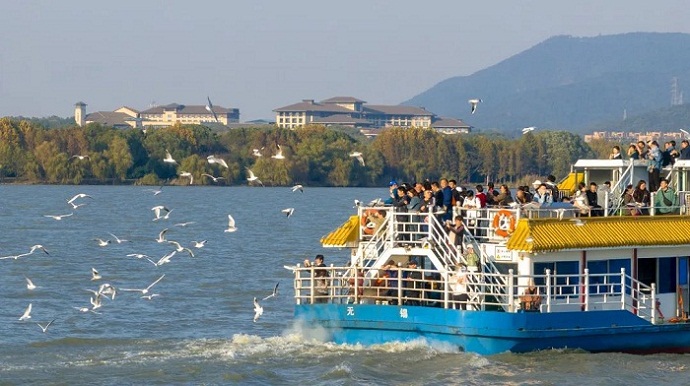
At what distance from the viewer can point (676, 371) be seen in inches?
1080

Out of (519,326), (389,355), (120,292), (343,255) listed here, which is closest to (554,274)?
(519,326)

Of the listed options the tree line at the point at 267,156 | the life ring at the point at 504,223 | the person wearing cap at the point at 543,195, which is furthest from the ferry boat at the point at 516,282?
the tree line at the point at 267,156

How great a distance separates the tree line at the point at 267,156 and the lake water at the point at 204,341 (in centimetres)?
8458

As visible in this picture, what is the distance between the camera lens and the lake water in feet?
86.4

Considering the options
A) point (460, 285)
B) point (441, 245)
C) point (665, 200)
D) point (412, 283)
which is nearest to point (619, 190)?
point (665, 200)

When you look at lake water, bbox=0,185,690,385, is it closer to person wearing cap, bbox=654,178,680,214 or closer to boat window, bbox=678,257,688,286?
boat window, bbox=678,257,688,286

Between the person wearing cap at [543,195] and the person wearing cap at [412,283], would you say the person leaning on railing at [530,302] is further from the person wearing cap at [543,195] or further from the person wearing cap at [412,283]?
the person wearing cap at [543,195]

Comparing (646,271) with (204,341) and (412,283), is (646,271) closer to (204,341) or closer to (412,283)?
(412,283)

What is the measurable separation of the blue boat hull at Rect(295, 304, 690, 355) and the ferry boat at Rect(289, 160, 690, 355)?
0.02 m

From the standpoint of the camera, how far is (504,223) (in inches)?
1085

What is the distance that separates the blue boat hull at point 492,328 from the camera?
2656 centimetres

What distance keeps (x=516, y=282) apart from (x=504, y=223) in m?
1.11

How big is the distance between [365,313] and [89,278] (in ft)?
68.5

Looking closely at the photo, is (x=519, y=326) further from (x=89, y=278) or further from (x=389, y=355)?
(x=89, y=278)
